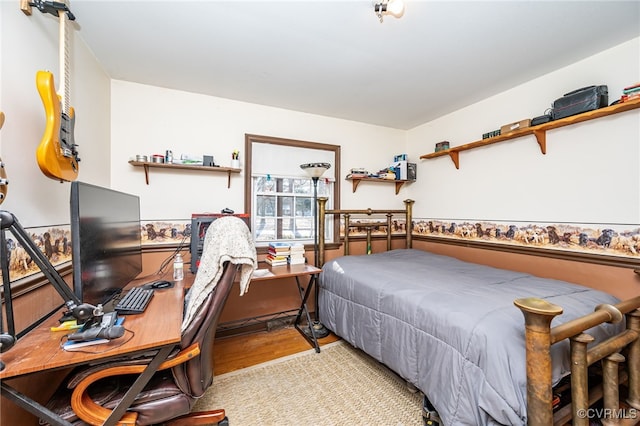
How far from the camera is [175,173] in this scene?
2436 mm

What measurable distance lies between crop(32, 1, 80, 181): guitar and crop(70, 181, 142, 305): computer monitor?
0.23m

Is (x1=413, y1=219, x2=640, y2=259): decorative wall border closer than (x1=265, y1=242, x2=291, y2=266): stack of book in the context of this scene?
Yes

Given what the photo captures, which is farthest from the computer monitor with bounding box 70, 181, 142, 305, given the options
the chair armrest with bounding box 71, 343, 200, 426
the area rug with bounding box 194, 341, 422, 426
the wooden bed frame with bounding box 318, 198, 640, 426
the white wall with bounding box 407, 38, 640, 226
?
the white wall with bounding box 407, 38, 640, 226

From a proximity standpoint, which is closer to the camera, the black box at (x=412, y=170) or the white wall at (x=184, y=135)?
the white wall at (x=184, y=135)

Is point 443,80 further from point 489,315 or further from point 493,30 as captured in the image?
point 489,315

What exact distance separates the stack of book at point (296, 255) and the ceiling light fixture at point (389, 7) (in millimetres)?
1937

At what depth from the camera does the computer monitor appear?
3.32 feet

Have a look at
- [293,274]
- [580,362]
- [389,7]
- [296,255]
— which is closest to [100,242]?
[293,274]

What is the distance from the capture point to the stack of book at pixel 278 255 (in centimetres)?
249

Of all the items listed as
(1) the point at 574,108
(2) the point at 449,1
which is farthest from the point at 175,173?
(1) the point at 574,108

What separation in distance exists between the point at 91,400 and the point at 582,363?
201cm

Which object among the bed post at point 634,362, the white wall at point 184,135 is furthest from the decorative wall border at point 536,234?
the white wall at point 184,135

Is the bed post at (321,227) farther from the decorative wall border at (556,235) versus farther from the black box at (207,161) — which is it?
the decorative wall border at (556,235)

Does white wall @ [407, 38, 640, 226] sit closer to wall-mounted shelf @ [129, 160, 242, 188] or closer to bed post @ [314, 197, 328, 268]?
bed post @ [314, 197, 328, 268]
